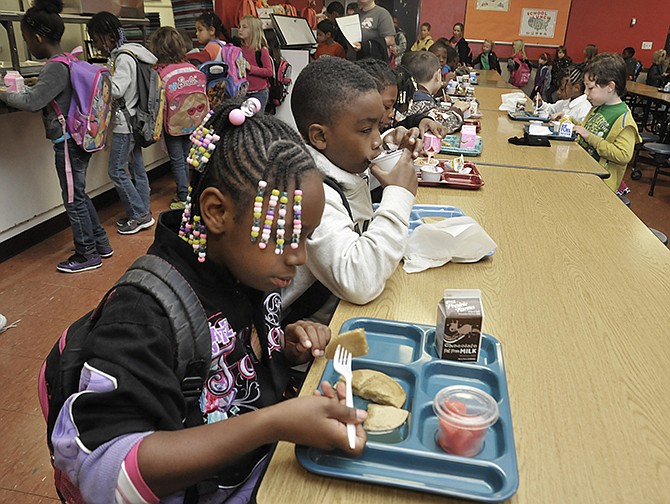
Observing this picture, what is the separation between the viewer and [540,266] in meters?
1.45

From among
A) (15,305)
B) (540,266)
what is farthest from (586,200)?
(15,305)

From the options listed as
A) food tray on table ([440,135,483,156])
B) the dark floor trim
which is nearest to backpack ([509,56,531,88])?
food tray on table ([440,135,483,156])

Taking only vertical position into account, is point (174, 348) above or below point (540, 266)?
above

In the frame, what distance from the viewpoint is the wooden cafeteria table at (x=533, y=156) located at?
2574 millimetres

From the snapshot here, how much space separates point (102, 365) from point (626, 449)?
0.77 meters

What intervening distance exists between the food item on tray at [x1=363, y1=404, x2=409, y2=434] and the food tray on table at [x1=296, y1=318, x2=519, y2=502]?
1 centimetres

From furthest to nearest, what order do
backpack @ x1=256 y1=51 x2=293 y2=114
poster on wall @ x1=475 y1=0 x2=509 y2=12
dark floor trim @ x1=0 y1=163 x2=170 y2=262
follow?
poster on wall @ x1=475 y1=0 x2=509 y2=12 → backpack @ x1=256 y1=51 x2=293 y2=114 → dark floor trim @ x1=0 y1=163 x2=170 y2=262

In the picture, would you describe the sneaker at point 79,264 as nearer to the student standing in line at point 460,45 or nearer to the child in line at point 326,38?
the child in line at point 326,38

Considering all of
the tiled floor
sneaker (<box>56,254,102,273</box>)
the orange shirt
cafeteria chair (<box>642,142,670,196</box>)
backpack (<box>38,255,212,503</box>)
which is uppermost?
the orange shirt

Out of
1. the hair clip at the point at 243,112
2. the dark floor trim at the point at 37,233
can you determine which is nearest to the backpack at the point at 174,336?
the hair clip at the point at 243,112

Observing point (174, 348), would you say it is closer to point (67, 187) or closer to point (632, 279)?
point (632, 279)

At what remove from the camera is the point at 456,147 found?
9.37 ft

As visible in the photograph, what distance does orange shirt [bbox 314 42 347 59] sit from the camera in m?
5.87

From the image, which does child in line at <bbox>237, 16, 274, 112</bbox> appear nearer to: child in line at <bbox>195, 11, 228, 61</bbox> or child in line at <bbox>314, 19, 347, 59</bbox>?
child in line at <bbox>195, 11, 228, 61</bbox>
